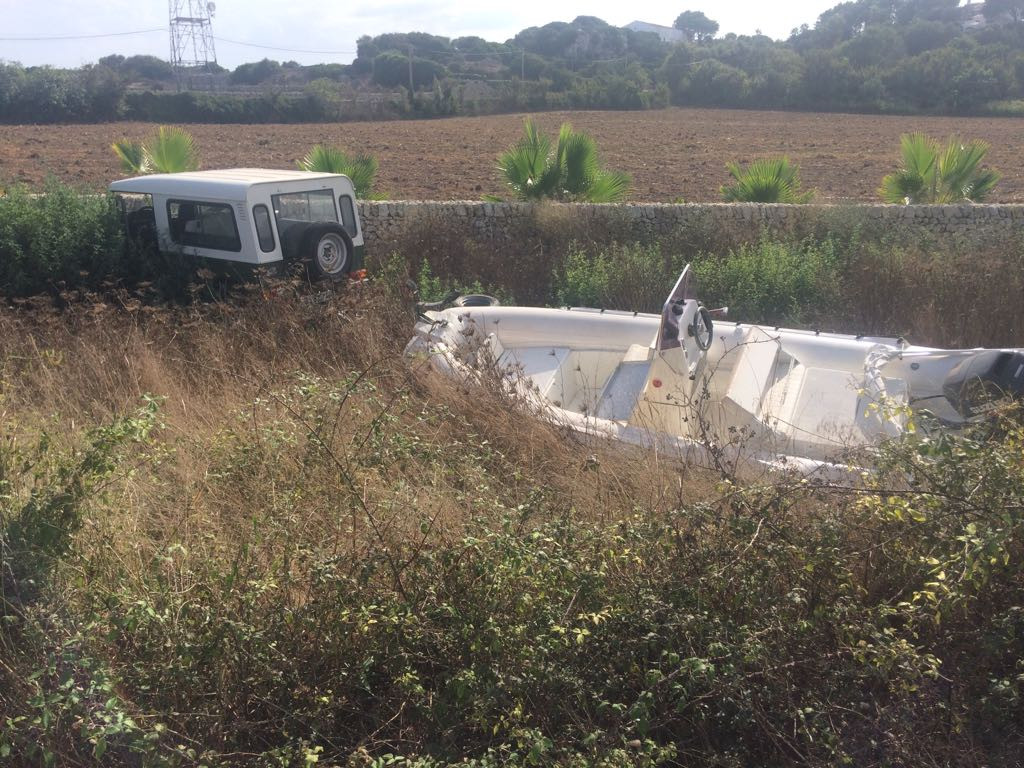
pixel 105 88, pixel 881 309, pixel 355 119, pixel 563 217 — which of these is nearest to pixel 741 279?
pixel 881 309

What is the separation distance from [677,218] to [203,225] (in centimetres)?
586

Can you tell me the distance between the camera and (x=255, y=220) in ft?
25.1

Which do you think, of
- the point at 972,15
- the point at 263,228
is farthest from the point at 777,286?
the point at 972,15

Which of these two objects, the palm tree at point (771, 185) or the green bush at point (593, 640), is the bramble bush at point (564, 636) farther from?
the palm tree at point (771, 185)

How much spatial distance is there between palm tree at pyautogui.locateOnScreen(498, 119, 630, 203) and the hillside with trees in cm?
2984

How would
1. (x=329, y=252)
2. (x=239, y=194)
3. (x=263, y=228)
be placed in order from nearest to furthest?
(x=239, y=194)
(x=263, y=228)
(x=329, y=252)

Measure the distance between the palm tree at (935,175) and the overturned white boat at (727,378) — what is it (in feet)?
22.5

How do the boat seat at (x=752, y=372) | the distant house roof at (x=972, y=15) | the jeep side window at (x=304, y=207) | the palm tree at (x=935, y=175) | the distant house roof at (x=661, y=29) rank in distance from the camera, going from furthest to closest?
the distant house roof at (x=661, y=29) < the distant house roof at (x=972, y=15) < the palm tree at (x=935, y=175) < the jeep side window at (x=304, y=207) < the boat seat at (x=752, y=372)

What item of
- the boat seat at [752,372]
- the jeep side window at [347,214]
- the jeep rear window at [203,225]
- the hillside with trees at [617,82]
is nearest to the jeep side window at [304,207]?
the jeep side window at [347,214]

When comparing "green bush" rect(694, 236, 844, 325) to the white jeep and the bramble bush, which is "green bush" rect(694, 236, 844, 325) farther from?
the bramble bush

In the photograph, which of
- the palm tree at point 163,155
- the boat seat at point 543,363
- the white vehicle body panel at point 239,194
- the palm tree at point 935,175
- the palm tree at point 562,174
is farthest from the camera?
the palm tree at point 163,155

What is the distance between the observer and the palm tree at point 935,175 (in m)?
11.5

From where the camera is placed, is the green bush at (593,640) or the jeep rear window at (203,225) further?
the jeep rear window at (203,225)

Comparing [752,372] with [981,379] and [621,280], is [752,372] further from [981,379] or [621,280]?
[621,280]
